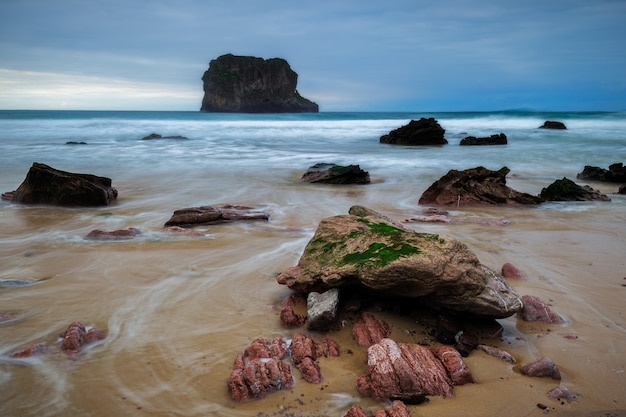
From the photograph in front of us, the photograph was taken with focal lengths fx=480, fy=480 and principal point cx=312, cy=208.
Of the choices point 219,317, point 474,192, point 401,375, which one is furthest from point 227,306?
point 474,192

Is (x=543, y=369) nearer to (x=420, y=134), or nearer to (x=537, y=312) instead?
(x=537, y=312)

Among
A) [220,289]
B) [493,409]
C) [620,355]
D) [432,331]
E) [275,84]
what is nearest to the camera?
[493,409]

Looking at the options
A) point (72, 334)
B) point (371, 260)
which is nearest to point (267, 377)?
point (371, 260)

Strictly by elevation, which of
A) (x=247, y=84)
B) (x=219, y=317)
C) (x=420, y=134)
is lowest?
(x=219, y=317)

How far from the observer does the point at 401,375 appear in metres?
3.47

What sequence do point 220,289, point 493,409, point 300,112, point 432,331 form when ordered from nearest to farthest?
point 493,409 → point 432,331 → point 220,289 → point 300,112

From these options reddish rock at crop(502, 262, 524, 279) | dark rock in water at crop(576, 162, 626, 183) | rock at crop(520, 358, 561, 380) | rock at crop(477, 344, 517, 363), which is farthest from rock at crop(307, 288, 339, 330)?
dark rock in water at crop(576, 162, 626, 183)

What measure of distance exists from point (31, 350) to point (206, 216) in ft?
15.7

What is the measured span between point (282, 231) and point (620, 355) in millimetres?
5519

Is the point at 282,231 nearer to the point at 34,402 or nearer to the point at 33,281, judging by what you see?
the point at 33,281

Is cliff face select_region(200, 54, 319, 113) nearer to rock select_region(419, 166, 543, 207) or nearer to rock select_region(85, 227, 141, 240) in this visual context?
rock select_region(419, 166, 543, 207)

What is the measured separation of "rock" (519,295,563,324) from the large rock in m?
0.33

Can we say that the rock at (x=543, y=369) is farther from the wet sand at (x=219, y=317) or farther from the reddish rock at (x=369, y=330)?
the reddish rock at (x=369, y=330)

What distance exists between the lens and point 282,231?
853cm
